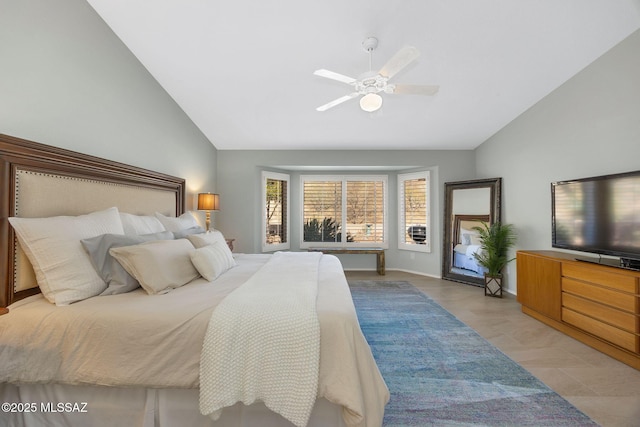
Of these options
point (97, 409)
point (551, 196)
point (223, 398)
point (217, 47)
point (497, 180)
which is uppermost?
point (217, 47)

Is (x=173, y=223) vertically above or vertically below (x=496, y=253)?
above

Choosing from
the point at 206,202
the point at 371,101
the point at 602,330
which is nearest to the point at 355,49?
the point at 371,101

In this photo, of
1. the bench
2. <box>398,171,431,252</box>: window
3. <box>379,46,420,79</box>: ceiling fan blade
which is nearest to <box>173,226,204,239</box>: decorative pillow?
<box>379,46,420,79</box>: ceiling fan blade

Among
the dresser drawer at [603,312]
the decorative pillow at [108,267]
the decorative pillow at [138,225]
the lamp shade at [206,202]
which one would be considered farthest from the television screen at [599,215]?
the lamp shade at [206,202]

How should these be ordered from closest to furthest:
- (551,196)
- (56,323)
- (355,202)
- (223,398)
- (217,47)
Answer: (223,398)
(56,323)
(217,47)
(551,196)
(355,202)

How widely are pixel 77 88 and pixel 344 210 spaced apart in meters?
4.32

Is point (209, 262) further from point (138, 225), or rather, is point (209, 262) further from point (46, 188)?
point (46, 188)

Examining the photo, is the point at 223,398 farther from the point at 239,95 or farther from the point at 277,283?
the point at 239,95

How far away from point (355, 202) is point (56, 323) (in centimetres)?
478

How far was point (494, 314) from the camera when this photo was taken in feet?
10.6

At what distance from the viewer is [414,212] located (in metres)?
5.36

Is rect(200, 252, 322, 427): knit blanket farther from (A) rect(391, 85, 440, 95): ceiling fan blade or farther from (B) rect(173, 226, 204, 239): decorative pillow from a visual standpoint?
(A) rect(391, 85, 440, 95): ceiling fan blade

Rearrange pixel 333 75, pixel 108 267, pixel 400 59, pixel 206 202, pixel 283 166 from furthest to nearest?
pixel 283 166
pixel 206 202
pixel 333 75
pixel 400 59
pixel 108 267

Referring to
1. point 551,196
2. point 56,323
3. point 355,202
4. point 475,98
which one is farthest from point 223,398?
point 355,202
